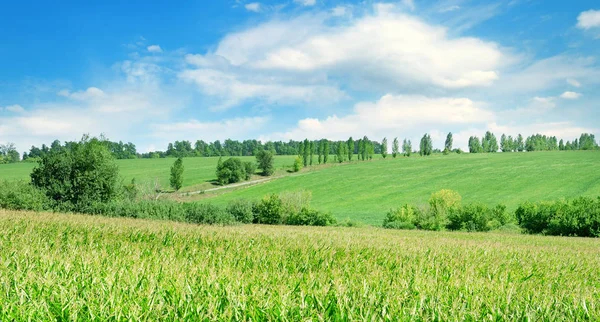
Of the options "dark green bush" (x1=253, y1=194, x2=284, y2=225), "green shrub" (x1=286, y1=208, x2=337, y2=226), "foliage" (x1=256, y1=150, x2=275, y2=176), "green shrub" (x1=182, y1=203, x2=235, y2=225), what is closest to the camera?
"green shrub" (x1=182, y1=203, x2=235, y2=225)

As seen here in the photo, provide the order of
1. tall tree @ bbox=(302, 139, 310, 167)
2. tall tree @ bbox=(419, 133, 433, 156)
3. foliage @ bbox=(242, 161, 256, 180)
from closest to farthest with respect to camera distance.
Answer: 1. foliage @ bbox=(242, 161, 256, 180)
2. tall tree @ bbox=(302, 139, 310, 167)
3. tall tree @ bbox=(419, 133, 433, 156)

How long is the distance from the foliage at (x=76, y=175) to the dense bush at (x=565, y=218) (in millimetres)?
42150

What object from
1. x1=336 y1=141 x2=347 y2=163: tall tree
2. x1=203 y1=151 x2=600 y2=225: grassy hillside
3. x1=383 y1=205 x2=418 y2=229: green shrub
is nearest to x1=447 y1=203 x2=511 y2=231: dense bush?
x1=383 y1=205 x2=418 y2=229: green shrub

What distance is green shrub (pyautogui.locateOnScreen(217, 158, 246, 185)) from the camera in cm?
10162

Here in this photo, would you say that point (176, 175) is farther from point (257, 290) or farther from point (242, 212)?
point (257, 290)

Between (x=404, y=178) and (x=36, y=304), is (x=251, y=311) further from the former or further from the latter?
(x=404, y=178)

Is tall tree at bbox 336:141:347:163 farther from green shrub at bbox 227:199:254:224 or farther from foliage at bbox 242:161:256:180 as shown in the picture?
green shrub at bbox 227:199:254:224

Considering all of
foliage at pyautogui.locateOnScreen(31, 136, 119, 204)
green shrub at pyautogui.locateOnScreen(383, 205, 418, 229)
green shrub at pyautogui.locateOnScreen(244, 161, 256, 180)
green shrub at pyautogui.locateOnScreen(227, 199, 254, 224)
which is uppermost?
foliage at pyautogui.locateOnScreen(31, 136, 119, 204)

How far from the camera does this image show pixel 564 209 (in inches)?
1526

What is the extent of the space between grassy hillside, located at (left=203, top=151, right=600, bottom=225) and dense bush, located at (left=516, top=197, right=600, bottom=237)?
19029mm

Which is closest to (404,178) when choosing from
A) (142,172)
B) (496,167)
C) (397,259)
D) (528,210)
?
(496,167)

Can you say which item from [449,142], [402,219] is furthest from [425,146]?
[402,219]

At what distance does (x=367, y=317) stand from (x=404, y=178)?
95947mm

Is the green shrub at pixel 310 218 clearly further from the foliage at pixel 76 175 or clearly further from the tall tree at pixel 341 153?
the tall tree at pixel 341 153
